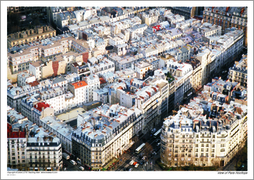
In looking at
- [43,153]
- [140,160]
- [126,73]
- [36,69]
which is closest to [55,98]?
[36,69]

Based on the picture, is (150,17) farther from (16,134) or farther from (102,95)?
(16,134)

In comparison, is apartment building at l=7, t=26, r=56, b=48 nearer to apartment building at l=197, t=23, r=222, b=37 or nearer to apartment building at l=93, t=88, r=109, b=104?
apartment building at l=93, t=88, r=109, b=104

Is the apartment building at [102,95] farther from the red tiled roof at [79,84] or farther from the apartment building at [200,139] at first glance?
the apartment building at [200,139]

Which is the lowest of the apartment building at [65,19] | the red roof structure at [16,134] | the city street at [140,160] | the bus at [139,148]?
the city street at [140,160]

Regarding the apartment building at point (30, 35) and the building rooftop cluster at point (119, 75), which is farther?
the apartment building at point (30, 35)

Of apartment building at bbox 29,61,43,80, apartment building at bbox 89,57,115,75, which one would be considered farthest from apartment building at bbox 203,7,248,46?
apartment building at bbox 29,61,43,80

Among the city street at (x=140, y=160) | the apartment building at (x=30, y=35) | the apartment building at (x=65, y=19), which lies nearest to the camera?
the city street at (x=140, y=160)

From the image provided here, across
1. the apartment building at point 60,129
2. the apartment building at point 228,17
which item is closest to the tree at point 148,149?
the apartment building at point 60,129

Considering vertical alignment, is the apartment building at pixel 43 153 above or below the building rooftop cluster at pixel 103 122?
below
